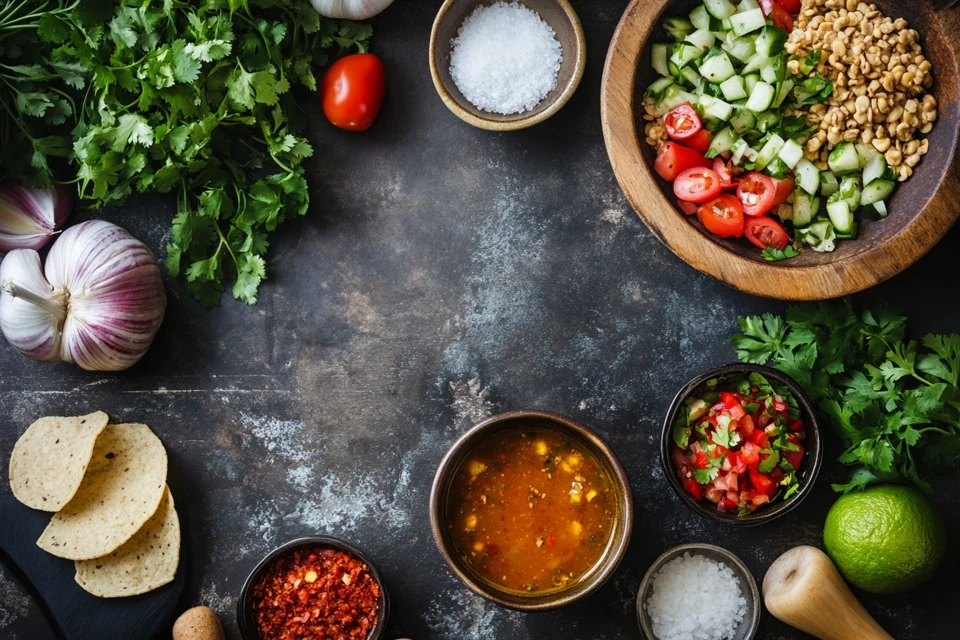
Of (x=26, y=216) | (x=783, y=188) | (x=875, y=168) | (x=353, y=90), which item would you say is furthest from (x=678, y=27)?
(x=26, y=216)

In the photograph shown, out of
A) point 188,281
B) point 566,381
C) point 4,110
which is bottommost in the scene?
point 566,381

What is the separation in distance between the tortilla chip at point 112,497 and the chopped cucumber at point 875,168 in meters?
2.33

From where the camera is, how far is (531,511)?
2.49m

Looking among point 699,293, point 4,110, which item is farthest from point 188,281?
point 699,293

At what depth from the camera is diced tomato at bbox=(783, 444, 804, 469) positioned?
2484 mm

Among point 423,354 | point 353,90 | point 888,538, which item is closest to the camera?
point 888,538

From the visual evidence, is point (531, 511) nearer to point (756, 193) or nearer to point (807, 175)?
point (756, 193)

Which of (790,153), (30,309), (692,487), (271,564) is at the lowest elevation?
(271,564)

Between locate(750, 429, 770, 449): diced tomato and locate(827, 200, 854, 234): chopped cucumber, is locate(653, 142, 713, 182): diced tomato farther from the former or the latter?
locate(750, 429, 770, 449): diced tomato

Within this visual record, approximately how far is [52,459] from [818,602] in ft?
7.82

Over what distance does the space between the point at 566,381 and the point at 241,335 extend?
1.10 meters

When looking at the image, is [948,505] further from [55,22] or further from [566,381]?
[55,22]

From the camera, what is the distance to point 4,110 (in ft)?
8.43

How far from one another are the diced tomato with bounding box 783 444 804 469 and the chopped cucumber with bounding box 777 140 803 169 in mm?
846
